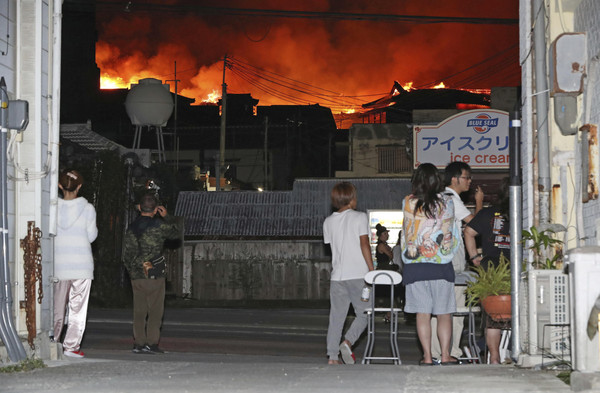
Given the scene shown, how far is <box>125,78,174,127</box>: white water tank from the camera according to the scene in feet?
110

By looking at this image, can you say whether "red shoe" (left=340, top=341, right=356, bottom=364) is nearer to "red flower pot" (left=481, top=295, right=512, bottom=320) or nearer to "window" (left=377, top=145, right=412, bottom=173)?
"red flower pot" (left=481, top=295, right=512, bottom=320)

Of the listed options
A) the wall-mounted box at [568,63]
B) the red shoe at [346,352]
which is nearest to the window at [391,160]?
the red shoe at [346,352]

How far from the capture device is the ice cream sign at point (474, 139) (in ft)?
85.9

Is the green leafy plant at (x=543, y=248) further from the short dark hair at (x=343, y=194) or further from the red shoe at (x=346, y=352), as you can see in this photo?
the red shoe at (x=346, y=352)

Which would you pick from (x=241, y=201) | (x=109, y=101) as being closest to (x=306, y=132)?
(x=109, y=101)

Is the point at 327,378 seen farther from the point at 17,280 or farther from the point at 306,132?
the point at 306,132

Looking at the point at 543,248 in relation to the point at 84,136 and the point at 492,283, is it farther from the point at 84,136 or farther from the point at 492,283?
the point at 84,136

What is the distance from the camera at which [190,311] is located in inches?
771

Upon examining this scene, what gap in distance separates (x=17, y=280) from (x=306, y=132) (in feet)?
170

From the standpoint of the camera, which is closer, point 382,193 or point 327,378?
point 327,378

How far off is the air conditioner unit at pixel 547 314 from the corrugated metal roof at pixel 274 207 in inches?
817

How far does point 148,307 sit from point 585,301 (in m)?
6.00

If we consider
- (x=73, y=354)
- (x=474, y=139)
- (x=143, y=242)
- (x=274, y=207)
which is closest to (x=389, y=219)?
(x=474, y=139)

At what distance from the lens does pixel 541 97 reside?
28.3 feet
